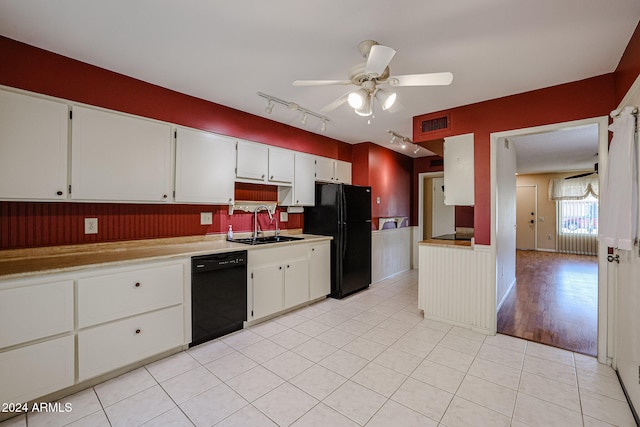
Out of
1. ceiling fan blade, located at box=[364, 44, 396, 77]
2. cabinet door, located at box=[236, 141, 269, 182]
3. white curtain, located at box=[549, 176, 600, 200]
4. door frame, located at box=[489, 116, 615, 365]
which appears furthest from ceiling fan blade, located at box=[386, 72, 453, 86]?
white curtain, located at box=[549, 176, 600, 200]

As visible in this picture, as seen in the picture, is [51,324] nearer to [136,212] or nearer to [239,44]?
[136,212]

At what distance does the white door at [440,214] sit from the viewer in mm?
5898

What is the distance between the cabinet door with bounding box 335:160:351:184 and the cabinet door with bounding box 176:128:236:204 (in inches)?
72.7

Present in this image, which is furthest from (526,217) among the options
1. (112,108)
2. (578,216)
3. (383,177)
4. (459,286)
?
(112,108)

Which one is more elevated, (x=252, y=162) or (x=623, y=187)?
(x=252, y=162)

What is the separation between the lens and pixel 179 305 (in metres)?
2.42

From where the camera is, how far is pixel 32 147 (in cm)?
197

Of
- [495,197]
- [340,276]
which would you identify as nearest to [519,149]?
[495,197]

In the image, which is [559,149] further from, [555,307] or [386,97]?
[386,97]

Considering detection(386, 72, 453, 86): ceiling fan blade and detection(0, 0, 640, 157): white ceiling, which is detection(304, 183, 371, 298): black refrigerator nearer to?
detection(0, 0, 640, 157): white ceiling

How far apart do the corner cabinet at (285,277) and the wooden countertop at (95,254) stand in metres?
0.23

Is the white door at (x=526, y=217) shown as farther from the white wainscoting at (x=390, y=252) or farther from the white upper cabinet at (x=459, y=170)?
the white upper cabinet at (x=459, y=170)

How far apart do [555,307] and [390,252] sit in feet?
7.92

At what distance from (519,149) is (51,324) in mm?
6471
